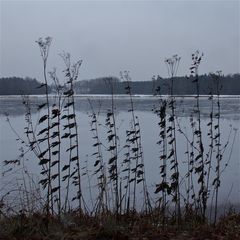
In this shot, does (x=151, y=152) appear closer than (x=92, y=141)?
Yes

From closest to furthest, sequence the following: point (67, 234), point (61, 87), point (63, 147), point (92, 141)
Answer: point (67, 234) < point (61, 87) < point (63, 147) < point (92, 141)

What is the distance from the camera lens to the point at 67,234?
18.0 feet

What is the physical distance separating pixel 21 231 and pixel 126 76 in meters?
3.01

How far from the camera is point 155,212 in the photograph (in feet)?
24.0

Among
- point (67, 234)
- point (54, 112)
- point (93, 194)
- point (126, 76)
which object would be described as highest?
point (126, 76)

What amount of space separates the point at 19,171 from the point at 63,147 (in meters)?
5.25

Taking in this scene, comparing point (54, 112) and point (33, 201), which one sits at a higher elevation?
point (54, 112)

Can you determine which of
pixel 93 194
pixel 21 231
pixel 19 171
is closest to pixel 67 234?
pixel 21 231

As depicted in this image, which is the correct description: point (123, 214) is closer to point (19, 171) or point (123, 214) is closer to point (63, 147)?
point (19, 171)

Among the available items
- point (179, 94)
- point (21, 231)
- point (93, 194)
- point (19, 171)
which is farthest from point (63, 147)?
point (21, 231)

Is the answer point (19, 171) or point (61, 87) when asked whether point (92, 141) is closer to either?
point (19, 171)

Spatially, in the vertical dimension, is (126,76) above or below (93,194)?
above

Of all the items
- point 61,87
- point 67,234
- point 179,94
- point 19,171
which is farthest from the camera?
point 19,171

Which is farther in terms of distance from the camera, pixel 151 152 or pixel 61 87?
pixel 151 152
